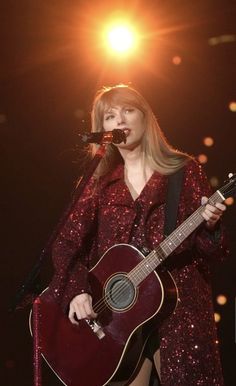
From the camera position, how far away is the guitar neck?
8.64 feet

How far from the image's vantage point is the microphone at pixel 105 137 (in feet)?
8.72

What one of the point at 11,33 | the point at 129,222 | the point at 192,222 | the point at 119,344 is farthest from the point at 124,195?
the point at 11,33

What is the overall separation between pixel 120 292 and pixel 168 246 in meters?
0.35

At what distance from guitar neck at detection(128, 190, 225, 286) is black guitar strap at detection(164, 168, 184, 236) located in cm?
7

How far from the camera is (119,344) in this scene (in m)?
2.67

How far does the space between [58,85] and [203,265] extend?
248 centimetres

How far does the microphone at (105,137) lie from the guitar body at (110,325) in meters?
0.53

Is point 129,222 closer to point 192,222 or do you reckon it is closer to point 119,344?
point 192,222

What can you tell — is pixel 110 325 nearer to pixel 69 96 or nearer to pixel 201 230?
pixel 201 230

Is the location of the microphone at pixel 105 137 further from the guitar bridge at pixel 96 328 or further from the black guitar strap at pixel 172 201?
the guitar bridge at pixel 96 328

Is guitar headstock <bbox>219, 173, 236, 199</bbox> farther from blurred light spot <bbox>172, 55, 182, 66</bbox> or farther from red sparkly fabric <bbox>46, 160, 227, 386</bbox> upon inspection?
blurred light spot <bbox>172, 55, 182, 66</bbox>

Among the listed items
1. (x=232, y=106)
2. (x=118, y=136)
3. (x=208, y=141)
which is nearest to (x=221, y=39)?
(x=232, y=106)

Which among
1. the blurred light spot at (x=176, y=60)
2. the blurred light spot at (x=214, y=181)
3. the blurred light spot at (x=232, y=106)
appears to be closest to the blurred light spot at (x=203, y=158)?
the blurred light spot at (x=214, y=181)

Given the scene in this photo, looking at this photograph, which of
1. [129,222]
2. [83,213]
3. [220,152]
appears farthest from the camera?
[220,152]
